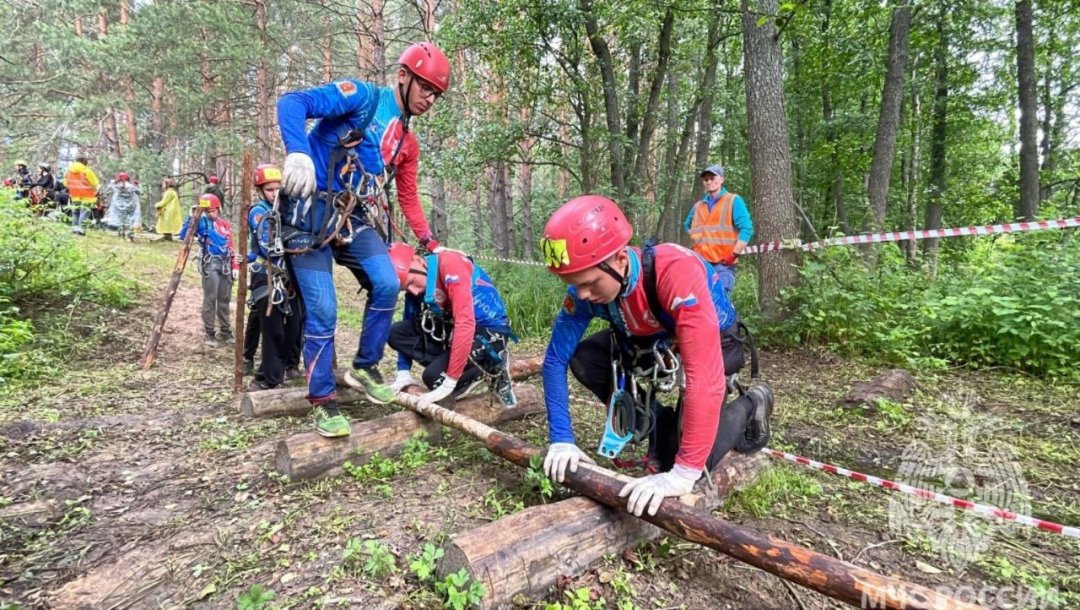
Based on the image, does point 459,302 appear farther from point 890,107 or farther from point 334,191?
point 890,107

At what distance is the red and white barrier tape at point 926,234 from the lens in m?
4.97

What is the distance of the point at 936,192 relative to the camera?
46.0 ft

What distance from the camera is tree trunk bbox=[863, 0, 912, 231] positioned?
1030 centimetres

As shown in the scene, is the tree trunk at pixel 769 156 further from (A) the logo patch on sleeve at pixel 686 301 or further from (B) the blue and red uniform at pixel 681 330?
(A) the logo patch on sleeve at pixel 686 301

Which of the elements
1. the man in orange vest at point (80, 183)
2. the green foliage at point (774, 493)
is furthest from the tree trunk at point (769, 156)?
the man in orange vest at point (80, 183)

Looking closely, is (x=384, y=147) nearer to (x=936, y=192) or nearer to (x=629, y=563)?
(x=629, y=563)

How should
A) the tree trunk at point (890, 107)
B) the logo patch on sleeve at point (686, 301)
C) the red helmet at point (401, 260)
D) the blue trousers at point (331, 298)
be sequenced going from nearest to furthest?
the logo patch on sleeve at point (686, 301)
the blue trousers at point (331, 298)
the red helmet at point (401, 260)
the tree trunk at point (890, 107)

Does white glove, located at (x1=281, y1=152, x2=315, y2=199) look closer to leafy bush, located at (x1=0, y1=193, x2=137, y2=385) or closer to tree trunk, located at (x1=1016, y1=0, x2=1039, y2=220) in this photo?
leafy bush, located at (x1=0, y1=193, x2=137, y2=385)

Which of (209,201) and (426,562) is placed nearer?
(426,562)

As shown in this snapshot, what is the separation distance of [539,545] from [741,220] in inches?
214

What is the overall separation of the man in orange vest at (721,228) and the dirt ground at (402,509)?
2.26 metres

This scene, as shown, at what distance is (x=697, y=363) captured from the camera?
249 centimetres

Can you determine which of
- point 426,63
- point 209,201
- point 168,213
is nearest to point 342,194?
point 426,63

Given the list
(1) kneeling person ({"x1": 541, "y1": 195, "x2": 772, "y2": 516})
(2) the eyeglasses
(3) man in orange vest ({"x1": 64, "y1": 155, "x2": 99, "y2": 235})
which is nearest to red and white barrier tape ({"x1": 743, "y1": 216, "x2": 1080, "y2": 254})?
(1) kneeling person ({"x1": 541, "y1": 195, "x2": 772, "y2": 516})
